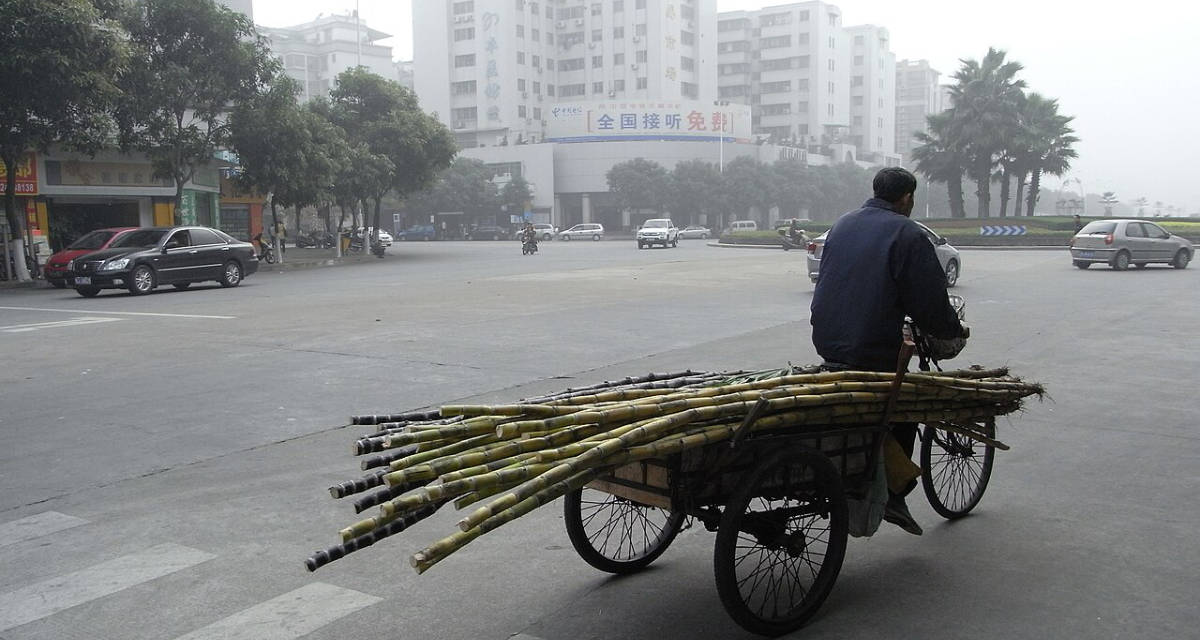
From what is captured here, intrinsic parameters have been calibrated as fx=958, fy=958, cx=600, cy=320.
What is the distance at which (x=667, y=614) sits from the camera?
381 centimetres

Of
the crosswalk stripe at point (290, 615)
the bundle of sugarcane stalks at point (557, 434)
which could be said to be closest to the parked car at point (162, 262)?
the crosswalk stripe at point (290, 615)

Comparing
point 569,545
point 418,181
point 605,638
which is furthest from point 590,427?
point 418,181

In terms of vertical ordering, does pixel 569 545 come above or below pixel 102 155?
below

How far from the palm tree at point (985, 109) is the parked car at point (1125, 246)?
27923 mm

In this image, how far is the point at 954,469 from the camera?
5.01m

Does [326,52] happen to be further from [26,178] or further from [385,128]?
[26,178]

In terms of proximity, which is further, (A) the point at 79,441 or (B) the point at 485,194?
(B) the point at 485,194

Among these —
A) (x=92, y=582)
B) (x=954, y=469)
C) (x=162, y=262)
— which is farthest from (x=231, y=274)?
(x=954, y=469)

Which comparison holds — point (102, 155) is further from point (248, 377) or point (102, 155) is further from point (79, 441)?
point (79, 441)

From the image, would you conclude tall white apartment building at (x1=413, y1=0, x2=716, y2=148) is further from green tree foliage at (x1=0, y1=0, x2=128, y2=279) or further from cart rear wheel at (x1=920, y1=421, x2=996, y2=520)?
cart rear wheel at (x1=920, y1=421, x2=996, y2=520)

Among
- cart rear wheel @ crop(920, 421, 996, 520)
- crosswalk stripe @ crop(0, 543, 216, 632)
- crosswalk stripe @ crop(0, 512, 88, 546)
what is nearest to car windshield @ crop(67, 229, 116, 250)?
crosswalk stripe @ crop(0, 512, 88, 546)

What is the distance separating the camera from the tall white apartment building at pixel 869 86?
125 m

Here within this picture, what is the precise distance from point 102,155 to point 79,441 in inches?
1075

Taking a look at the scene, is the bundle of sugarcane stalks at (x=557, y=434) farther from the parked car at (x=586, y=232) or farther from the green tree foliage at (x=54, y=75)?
the parked car at (x=586, y=232)
